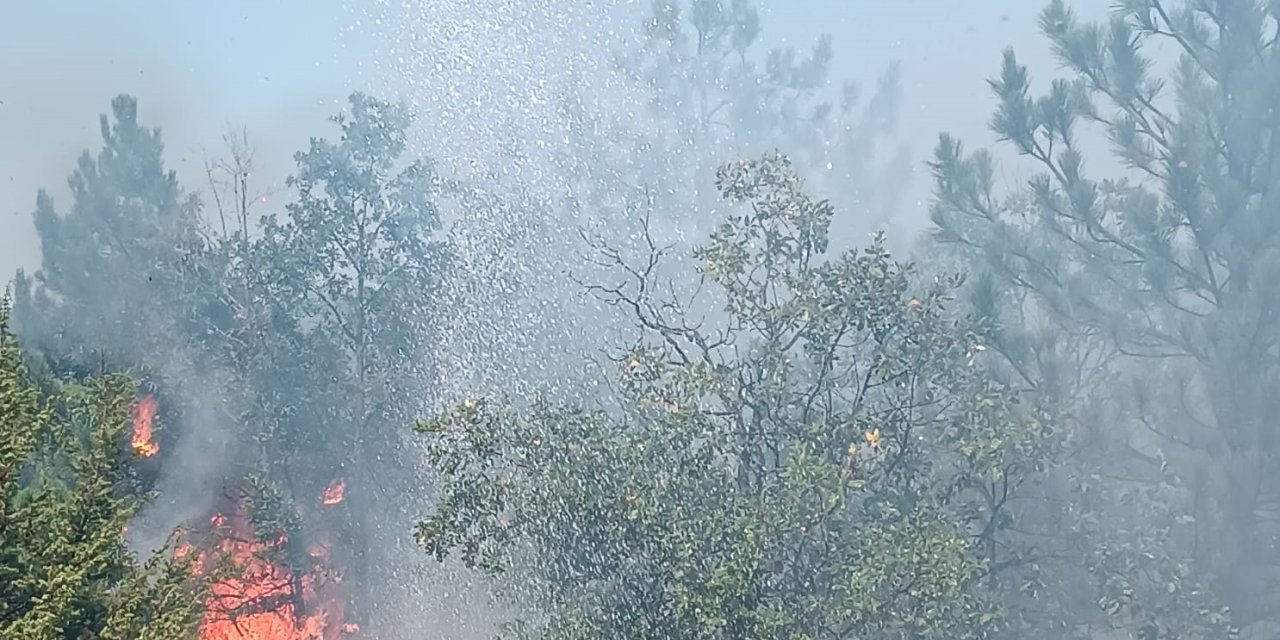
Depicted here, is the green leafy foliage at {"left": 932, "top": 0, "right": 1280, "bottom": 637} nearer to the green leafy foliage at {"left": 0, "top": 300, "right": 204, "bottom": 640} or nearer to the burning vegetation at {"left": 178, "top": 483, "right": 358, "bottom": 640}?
the green leafy foliage at {"left": 0, "top": 300, "right": 204, "bottom": 640}

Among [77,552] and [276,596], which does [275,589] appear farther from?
[77,552]

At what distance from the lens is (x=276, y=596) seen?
14719 millimetres

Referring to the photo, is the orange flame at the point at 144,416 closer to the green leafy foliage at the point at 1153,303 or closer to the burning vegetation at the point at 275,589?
the burning vegetation at the point at 275,589

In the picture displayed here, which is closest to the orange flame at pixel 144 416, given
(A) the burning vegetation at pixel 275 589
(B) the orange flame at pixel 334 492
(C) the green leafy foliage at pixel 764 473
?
(A) the burning vegetation at pixel 275 589

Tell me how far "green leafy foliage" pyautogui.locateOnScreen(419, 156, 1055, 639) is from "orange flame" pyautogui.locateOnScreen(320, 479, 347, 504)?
8548mm

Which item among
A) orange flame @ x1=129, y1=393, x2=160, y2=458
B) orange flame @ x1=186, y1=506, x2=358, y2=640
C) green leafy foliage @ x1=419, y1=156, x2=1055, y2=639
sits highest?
orange flame @ x1=129, y1=393, x2=160, y2=458


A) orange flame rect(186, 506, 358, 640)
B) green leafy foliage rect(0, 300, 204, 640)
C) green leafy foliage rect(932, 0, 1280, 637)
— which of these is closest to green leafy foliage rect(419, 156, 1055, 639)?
green leafy foliage rect(932, 0, 1280, 637)

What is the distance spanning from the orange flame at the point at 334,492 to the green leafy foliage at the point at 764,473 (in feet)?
28.0

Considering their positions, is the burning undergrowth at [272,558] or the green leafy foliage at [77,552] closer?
the green leafy foliage at [77,552]

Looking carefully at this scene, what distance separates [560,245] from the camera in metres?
21.2

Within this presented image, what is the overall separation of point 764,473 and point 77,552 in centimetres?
509

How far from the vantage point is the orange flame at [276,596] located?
13891 millimetres

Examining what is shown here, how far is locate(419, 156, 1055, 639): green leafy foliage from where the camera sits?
24.6 feet

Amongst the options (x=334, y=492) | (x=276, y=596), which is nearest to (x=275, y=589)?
(x=276, y=596)
